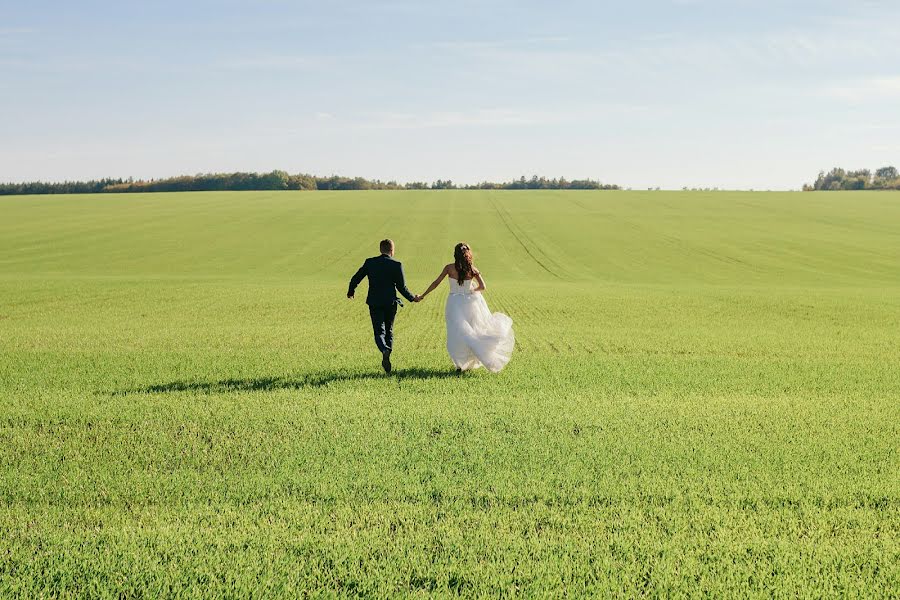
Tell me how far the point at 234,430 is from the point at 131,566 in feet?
12.2

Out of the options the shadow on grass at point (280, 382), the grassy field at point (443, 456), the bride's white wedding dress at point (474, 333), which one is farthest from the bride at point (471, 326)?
the shadow on grass at point (280, 382)

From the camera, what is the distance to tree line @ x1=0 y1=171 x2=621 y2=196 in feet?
422

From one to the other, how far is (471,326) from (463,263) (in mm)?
1112

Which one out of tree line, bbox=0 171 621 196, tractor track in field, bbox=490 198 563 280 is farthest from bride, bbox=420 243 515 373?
tree line, bbox=0 171 621 196

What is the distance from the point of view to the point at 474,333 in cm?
1324

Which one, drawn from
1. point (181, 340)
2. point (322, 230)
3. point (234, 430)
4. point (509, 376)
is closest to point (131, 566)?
point (234, 430)

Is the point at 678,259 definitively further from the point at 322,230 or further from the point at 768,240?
the point at 322,230

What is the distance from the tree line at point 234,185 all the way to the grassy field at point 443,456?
358 feet

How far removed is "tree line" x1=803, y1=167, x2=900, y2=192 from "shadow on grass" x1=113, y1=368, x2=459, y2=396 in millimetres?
140681

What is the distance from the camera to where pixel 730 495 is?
7.29m

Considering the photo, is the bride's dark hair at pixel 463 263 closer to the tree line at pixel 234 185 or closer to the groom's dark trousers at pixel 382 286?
the groom's dark trousers at pixel 382 286

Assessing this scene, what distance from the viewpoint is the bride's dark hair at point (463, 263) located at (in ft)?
43.2

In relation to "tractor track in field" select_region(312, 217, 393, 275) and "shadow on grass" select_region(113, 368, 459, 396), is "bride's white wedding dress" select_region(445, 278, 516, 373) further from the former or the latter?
"tractor track in field" select_region(312, 217, 393, 275)

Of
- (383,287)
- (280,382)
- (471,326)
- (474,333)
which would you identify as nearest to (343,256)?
(383,287)
